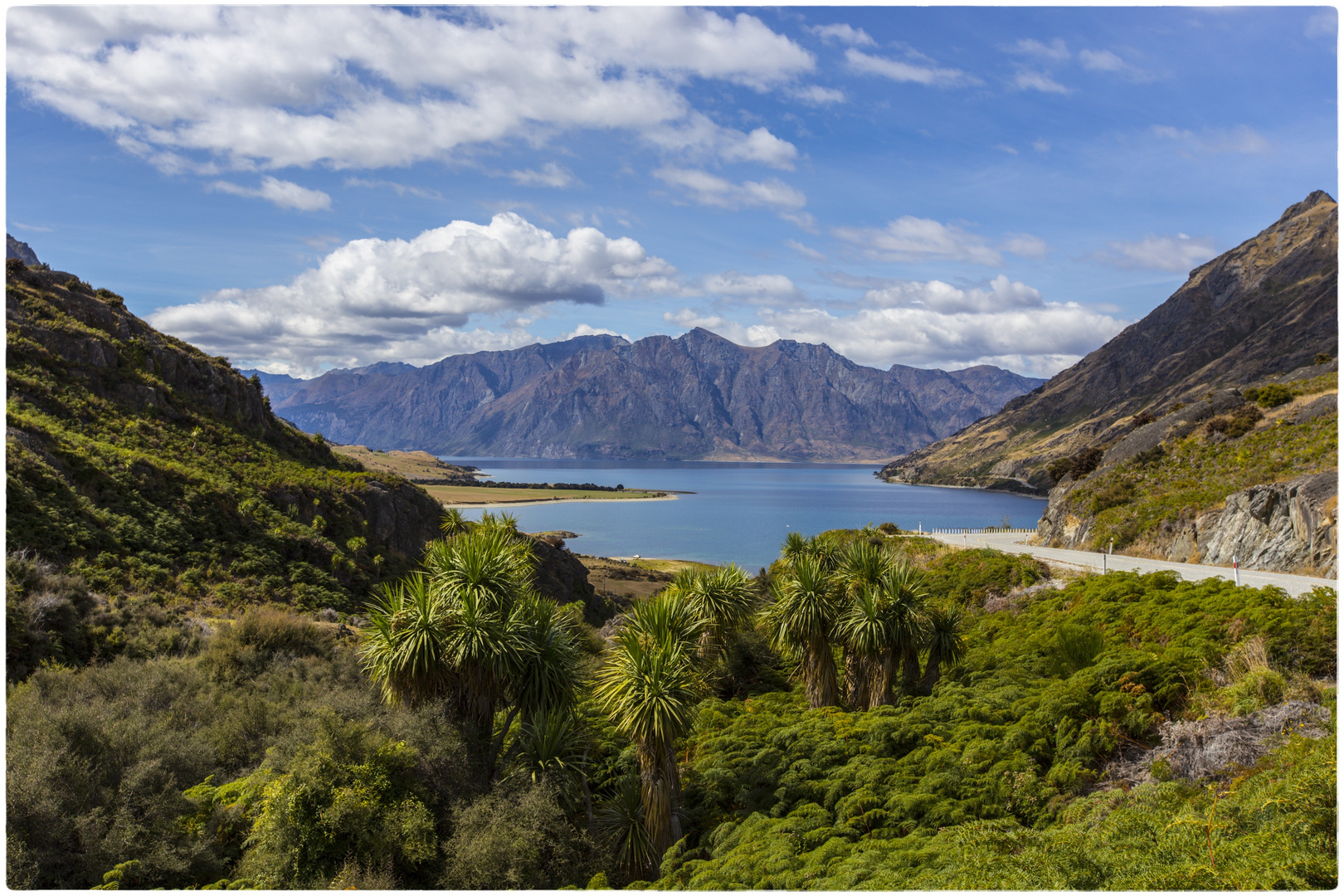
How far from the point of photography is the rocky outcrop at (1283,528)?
24.0 m

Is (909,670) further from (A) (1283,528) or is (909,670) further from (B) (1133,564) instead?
(A) (1283,528)

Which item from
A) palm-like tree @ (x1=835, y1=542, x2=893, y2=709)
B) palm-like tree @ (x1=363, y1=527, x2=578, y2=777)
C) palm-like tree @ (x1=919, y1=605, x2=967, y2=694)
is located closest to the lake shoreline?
palm-like tree @ (x1=835, y1=542, x2=893, y2=709)

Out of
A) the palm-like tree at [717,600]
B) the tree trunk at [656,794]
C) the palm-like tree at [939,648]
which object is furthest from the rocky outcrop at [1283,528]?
the tree trunk at [656,794]

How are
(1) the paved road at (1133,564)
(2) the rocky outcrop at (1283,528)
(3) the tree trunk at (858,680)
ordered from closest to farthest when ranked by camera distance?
(3) the tree trunk at (858,680), (1) the paved road at (1133,564), (2) the rocky outcrop at (1283,528)

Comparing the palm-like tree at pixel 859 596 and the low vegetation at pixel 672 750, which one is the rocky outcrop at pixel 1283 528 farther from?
the palm-like tree at pixel 859 596

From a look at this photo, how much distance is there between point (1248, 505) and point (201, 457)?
50911mm

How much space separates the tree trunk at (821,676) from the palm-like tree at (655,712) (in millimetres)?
5732

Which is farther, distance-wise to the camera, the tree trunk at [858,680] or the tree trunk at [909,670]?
the tree trunk at [858,680]

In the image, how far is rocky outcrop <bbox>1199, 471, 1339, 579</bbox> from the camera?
2400 cm

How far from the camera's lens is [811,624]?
18469 millimetres

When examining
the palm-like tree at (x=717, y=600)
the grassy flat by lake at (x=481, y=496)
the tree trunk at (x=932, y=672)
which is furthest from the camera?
the grassy flat by lake at (x=481, y=496)

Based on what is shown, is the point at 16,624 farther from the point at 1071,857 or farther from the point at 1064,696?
the point at 1064,696

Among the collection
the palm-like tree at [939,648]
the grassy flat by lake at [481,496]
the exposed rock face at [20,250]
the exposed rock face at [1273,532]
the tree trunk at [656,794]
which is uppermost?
the exposed rock face at [20,250]

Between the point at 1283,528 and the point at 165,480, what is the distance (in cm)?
4746
